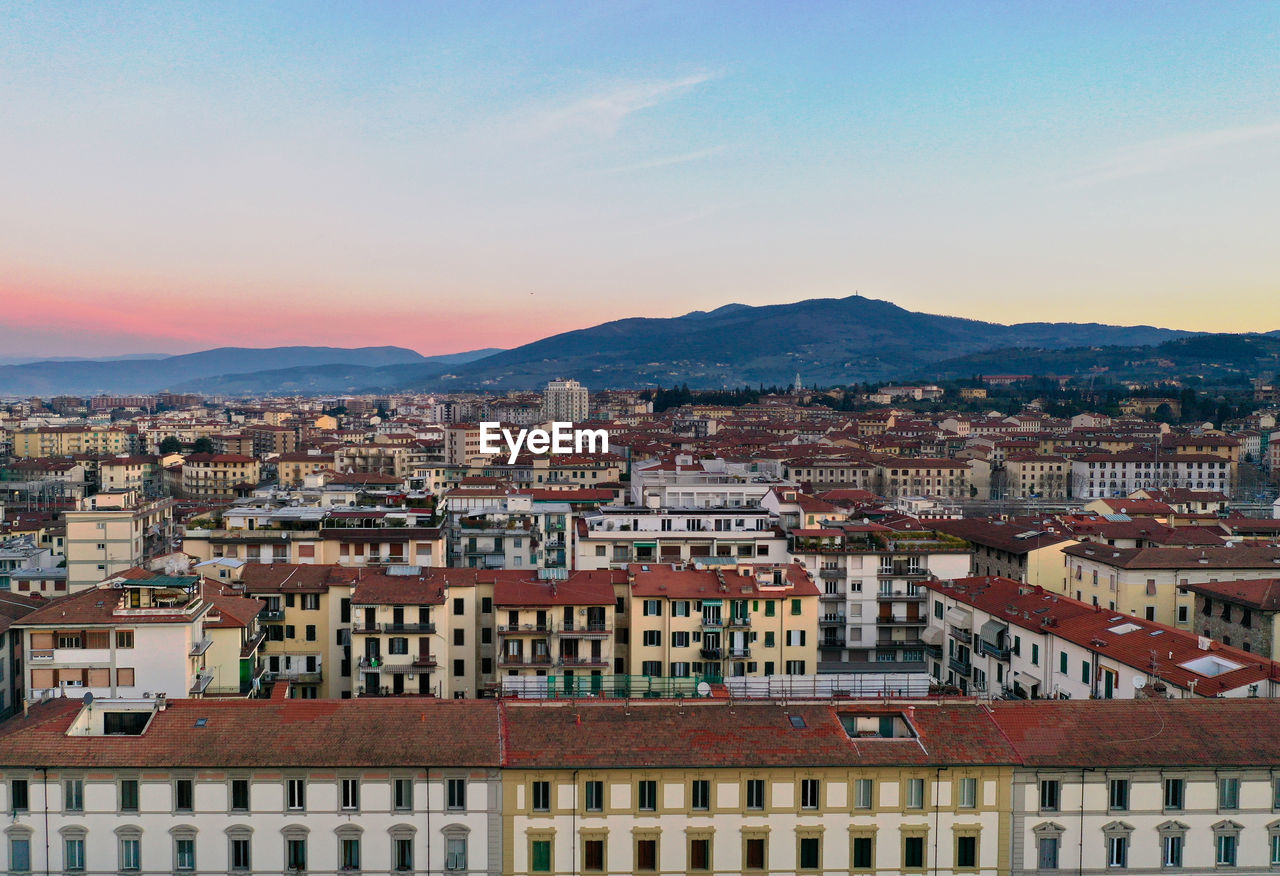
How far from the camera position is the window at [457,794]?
51.6 ft

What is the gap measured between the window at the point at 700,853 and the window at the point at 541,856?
213cm

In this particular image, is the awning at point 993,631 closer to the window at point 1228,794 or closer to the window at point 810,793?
the window at point 1228,794

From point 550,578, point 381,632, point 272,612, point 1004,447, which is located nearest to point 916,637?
point 550,578

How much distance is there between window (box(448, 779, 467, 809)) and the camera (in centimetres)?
1573

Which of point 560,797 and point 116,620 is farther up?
point 116,620

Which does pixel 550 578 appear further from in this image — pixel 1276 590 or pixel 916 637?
pixel 1276 590

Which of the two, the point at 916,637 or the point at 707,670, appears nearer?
the point at 707,670

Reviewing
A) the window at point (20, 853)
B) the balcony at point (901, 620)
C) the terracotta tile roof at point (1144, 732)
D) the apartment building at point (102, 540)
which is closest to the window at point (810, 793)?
the terracotta tile roof at point (1144, 732)

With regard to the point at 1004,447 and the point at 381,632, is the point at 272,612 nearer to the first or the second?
the point at 381,632

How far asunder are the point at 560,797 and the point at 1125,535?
1308 inches

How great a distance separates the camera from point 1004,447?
105312 mm

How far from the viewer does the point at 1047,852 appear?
16031 mm

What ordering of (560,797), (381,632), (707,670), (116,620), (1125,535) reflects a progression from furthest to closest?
1. (1125,535)
2. (707,670)
3. (381,632)
4. (116,620)
5. (560,797)

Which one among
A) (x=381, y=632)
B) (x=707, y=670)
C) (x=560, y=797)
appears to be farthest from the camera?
(x=707, y=670)
